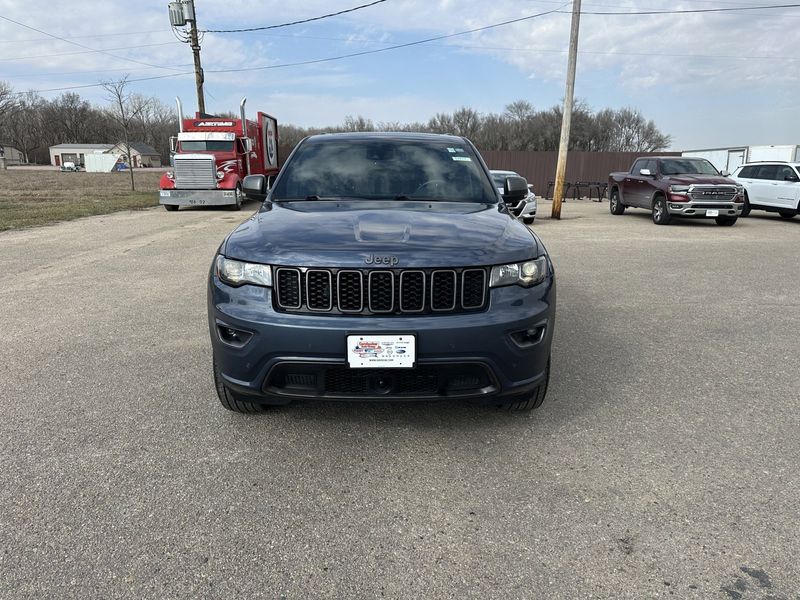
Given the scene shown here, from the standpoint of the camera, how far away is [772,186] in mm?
16172

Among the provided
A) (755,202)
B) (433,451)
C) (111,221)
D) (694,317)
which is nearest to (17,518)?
(433,451)

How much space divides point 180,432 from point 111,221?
44.6 ft

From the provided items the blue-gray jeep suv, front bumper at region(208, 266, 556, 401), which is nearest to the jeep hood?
the blue-gray jeep suv

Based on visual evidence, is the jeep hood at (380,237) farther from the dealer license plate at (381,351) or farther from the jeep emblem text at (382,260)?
the dealer license plate at (381,351)

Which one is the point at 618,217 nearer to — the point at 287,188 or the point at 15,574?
the point at 287,188

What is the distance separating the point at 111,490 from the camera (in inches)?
102

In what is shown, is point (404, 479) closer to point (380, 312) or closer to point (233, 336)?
point (380, 312)

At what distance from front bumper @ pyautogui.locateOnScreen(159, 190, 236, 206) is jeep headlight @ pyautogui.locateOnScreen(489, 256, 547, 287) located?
17.2 metres

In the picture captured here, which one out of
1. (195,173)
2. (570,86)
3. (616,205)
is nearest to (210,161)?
(195,173)

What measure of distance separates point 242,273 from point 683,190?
553 inches

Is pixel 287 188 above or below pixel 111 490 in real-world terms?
above

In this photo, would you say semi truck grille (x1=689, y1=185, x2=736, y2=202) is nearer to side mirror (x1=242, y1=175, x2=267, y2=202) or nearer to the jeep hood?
the jeep hood

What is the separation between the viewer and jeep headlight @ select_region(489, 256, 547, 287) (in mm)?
2812

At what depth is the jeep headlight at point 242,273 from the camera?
2.78 m
